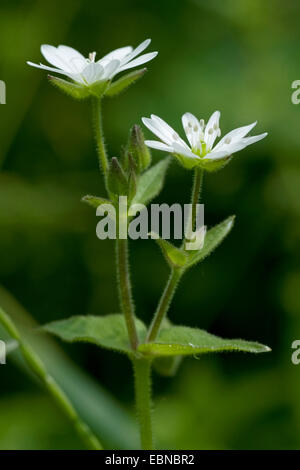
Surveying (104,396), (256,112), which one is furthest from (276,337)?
(256,112)

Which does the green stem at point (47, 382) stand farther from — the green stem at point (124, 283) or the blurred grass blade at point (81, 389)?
the green stem at point (124, 283)

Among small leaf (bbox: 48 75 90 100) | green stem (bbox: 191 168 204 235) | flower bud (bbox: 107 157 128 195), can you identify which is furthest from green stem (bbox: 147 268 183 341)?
small leaf (bbox: 48 75 90 100)

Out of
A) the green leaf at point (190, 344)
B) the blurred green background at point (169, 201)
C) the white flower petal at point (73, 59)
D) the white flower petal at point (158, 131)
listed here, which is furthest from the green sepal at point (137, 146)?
the blurred green background at point (169, 201)

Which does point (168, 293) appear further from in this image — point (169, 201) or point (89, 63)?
point (169, 201)

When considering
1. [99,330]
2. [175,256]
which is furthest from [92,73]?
[99,330]

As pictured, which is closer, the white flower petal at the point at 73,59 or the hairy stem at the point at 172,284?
the hairy stem at the point at 172,284

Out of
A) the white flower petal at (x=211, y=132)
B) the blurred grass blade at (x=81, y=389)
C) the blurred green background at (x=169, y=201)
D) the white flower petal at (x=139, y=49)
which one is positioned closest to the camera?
the white flower petal at (x=139, y=49)
